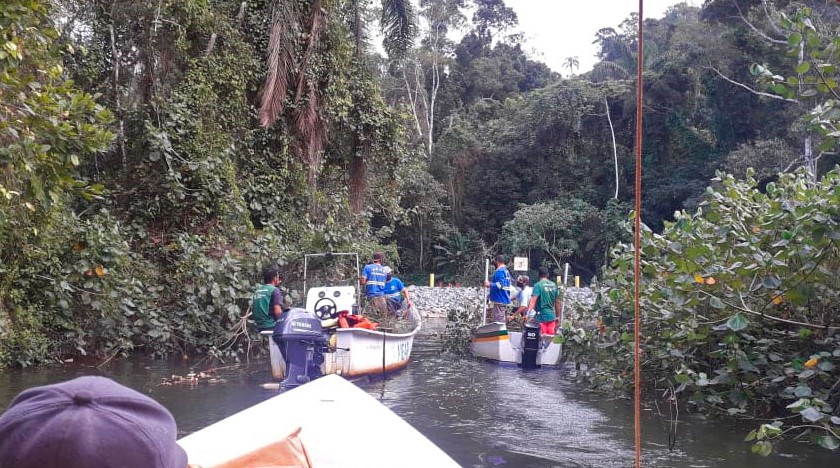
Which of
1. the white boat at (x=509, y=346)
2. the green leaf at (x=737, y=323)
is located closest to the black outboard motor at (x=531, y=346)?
the white boat at (x=509, y=346)

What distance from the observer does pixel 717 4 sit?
2886 centimetres

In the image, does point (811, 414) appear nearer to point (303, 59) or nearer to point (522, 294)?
point (522, 294)

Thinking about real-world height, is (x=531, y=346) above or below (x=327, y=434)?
below

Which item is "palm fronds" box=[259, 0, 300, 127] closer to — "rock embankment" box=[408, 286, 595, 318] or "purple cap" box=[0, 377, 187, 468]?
"rock embankment" box=[408, 286, 595, 318]

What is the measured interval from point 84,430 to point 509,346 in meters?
12.2

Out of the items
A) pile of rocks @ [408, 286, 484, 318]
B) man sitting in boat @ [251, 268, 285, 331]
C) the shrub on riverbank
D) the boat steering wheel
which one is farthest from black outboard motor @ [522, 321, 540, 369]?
pile of rocks @ [408, 286, 484, 318]

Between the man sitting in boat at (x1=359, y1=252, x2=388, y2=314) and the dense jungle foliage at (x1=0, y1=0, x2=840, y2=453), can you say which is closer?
the dense jungle foliage at (x1=0, y1=0, x2=840, y2=453)

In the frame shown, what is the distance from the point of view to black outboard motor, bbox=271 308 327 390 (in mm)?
8570

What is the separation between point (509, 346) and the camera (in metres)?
13.4

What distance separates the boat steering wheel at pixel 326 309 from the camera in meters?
11.2

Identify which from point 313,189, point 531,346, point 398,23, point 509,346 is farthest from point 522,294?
point 398,23

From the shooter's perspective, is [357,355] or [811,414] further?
[357,355]

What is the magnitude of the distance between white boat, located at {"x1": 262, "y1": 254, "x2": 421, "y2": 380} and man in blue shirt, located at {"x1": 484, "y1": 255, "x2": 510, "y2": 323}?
2.09 metres

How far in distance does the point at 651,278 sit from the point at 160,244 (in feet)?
31.2
